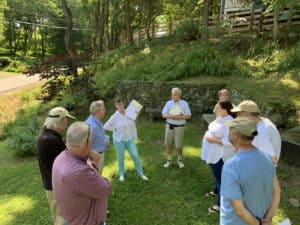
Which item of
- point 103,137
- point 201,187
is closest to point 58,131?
point 103,137

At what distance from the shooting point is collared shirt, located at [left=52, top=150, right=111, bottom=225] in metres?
2.56

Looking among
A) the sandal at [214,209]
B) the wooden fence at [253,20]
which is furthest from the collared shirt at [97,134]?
the wooden fence at [253,20]

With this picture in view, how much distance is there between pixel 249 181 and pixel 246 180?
26 mm

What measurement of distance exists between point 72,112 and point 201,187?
6.06 meters

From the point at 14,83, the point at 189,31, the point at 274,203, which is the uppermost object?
the point at 189,31

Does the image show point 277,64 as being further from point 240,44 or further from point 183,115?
point 183,115

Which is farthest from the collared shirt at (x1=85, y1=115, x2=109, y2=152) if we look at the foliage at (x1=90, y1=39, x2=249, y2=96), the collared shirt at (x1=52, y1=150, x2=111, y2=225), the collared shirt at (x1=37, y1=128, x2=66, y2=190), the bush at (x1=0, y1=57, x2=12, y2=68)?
the bush at (x1=0, y1=57, x2=12, y2=68)

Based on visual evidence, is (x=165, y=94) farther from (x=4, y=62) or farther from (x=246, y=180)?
(x=4, y=62)

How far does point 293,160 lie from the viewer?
5.90 metres

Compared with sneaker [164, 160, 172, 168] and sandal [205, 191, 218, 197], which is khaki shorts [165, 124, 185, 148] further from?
sandal [205, 191, 218, 197]

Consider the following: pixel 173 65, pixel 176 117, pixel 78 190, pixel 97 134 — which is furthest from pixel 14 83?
pixel 78 190

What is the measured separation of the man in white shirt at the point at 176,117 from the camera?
5.96 m

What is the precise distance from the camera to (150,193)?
17.7 ft

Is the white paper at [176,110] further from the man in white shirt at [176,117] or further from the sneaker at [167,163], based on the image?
the sneaker at [167,163]
